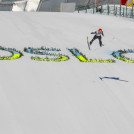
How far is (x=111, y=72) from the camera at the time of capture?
14164 mm

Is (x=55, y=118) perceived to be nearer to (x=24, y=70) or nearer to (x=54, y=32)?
(x=24, y=70)

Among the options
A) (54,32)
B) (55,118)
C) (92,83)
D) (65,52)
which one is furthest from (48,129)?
(54,32)

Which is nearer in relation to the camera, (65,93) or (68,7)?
(65,93)

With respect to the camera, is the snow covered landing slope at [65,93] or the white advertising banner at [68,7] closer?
the snow covered landing slope at [65,93]

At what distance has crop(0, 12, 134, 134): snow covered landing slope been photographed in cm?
995

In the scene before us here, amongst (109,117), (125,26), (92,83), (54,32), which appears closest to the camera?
(109,117)

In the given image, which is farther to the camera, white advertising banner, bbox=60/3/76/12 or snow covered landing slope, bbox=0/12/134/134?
white advertising banner, bbox=60/3/76/12

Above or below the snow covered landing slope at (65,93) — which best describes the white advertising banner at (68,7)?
below

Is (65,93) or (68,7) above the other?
(65,93)

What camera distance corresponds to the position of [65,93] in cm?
1177

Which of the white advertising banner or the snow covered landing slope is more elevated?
the snow covered landing slope

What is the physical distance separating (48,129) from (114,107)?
8.18 feet

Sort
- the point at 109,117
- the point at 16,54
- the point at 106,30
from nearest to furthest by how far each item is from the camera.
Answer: the point at 109,117 → the point at 16,54 → the point at 106,30

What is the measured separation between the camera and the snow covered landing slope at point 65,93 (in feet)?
32.7
